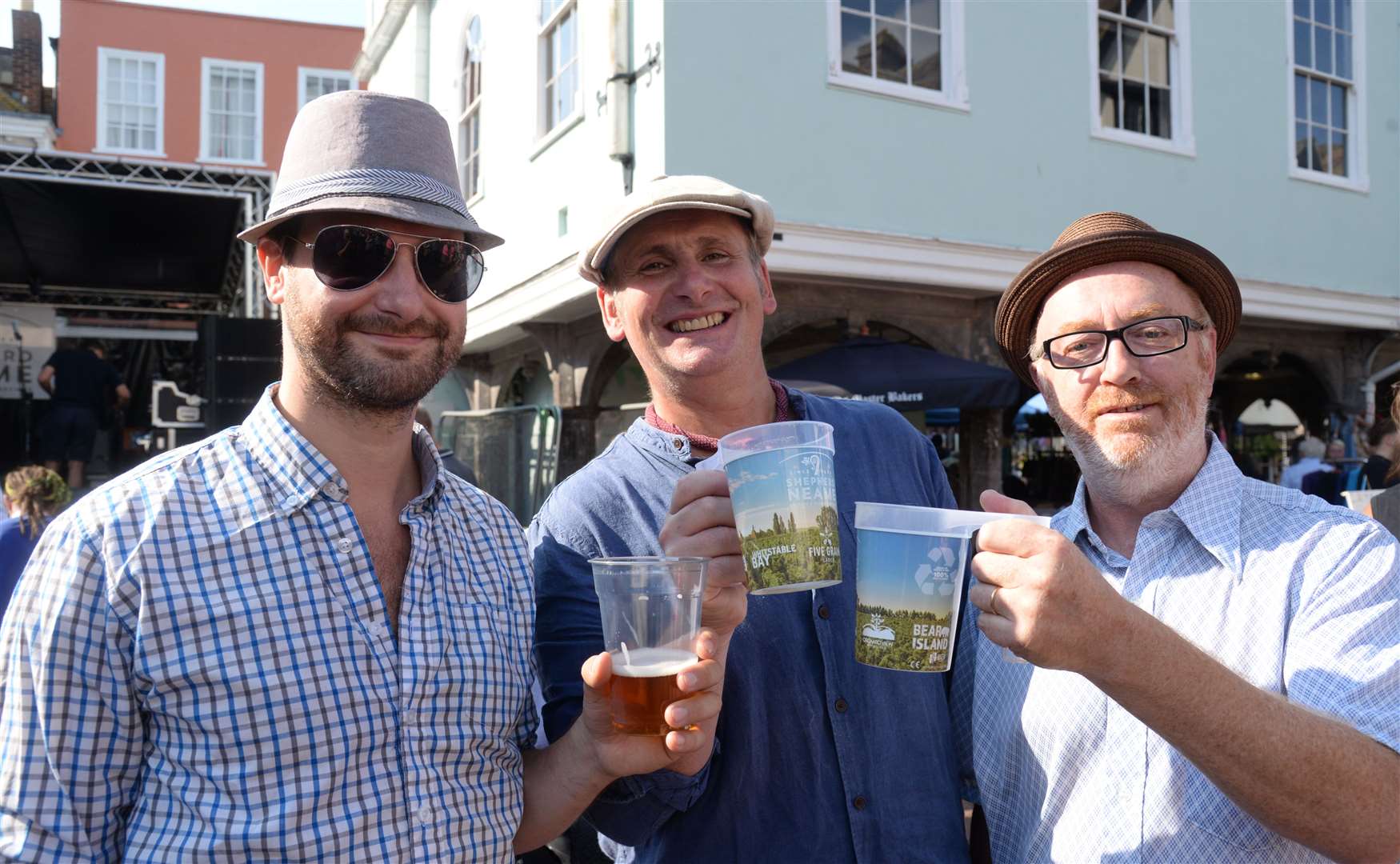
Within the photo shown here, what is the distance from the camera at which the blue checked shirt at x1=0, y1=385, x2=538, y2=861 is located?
4.75 feet

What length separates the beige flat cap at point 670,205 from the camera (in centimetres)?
204

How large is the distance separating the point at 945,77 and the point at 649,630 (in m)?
8.57

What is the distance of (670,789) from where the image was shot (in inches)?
69.7

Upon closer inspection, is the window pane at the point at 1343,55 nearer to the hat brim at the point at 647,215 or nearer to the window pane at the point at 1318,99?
the window pane at the point at 1318,99

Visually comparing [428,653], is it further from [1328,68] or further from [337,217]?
[1328,68]

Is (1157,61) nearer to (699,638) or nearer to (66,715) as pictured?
(699,638)

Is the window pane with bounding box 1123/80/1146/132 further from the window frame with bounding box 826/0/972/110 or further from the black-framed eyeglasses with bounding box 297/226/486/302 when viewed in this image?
the black-framed eyeglasses with bounding box 297/226/486/302

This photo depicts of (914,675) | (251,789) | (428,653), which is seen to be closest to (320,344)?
(428,653)

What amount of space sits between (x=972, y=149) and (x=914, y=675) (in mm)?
8070

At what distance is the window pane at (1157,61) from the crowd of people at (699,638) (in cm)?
954

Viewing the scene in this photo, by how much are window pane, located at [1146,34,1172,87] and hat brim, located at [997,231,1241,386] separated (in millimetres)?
9412

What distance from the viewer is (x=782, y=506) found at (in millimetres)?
1637

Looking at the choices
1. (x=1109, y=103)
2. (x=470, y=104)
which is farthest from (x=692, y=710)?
(x=470, y=104)

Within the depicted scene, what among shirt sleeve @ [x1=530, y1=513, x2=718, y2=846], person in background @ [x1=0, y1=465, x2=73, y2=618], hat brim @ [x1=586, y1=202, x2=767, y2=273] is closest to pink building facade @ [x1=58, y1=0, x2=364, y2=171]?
person in background @ [x1=0, y1=465, x2=73, y2=618]
